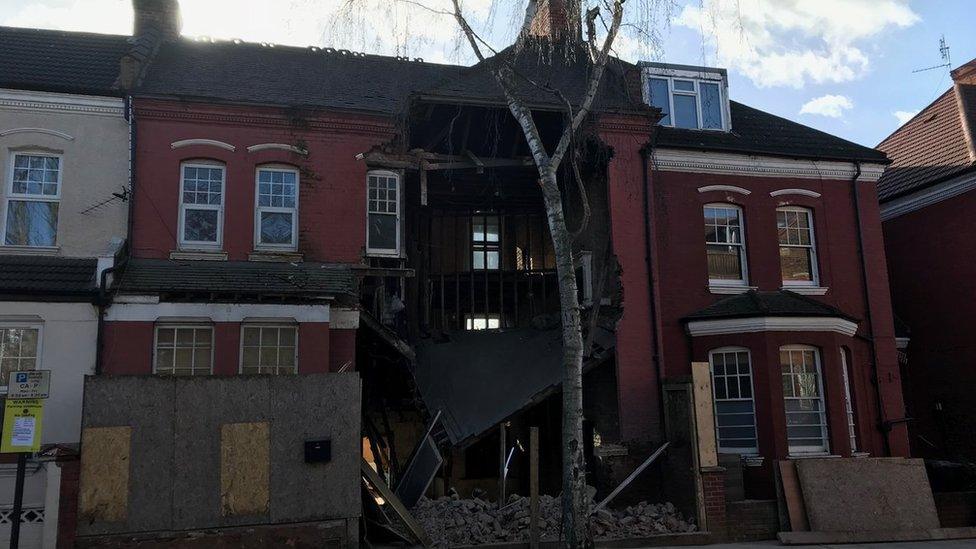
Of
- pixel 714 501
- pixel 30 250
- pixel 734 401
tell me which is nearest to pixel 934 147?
pixel 734 401

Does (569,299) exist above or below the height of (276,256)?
below

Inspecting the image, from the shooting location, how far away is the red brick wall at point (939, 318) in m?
18.7

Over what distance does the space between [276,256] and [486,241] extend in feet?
19.6

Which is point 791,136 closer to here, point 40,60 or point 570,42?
point 570,42

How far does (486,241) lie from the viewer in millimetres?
19297

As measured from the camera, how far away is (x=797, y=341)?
15.8 m

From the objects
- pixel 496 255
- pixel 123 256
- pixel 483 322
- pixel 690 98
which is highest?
pixel 690 98

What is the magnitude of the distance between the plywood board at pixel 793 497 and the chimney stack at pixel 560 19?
25.9 feet

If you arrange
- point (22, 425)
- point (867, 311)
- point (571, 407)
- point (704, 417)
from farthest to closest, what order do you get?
point (867, 311), point (704, 417), point (571, 407), point (22, 425)

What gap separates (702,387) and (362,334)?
659 centimetres

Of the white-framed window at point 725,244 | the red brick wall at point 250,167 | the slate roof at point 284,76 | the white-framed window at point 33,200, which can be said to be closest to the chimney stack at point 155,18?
the slate roof at point 284,76

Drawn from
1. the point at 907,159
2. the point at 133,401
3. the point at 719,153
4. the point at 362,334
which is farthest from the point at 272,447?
the point at 907,159

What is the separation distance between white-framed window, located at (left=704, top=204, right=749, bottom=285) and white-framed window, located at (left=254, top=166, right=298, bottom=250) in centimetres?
855

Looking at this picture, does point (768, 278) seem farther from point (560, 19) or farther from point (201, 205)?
point (201, 205)
